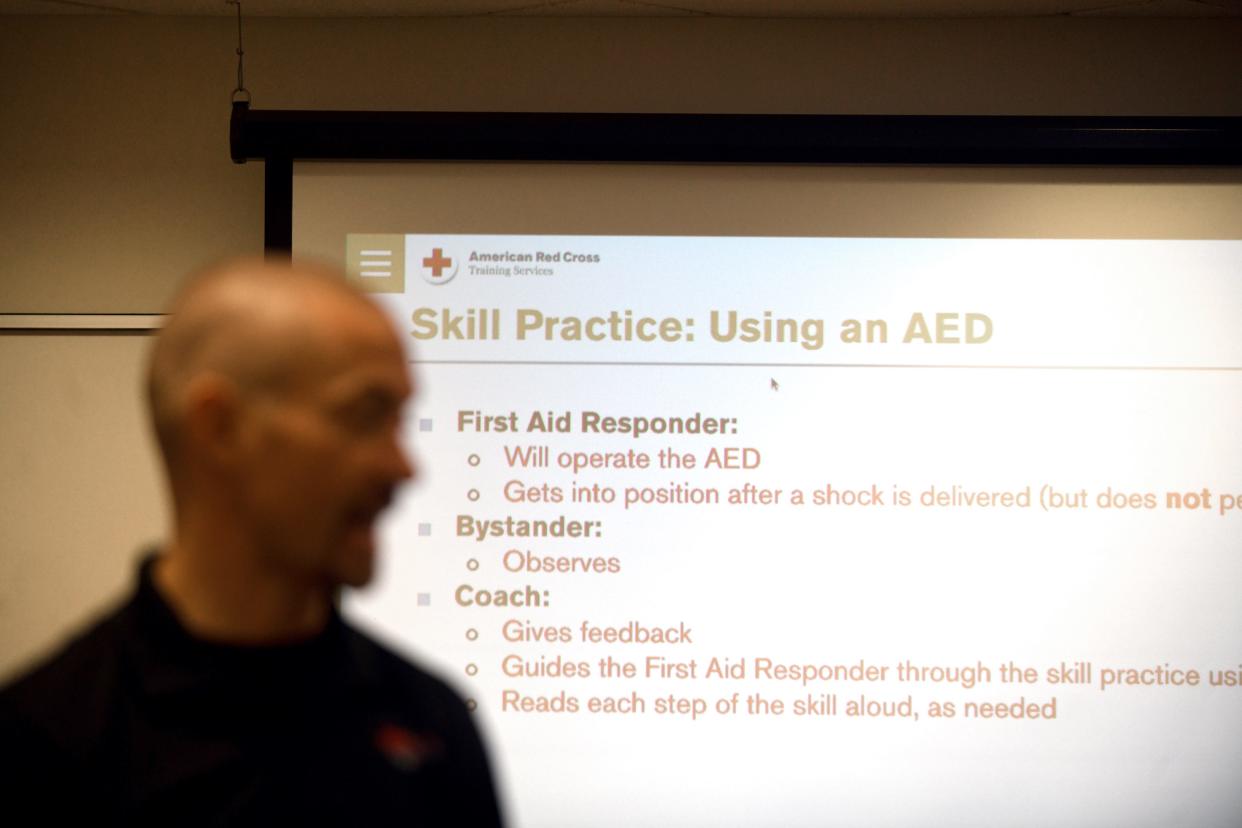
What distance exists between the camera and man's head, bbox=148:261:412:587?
0.79 meters

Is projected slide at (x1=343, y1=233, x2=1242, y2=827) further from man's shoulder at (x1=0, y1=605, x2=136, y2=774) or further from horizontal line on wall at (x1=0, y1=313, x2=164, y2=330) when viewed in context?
man's shoulder at (x1=0, y1=605, x2=136, y2=774)

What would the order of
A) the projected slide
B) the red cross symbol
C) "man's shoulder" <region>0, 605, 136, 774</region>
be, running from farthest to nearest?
the red cross symbol < the projected slide < "man's shoulder" <region>0, 605, 136, 774</region>

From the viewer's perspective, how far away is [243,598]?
84 centimetres

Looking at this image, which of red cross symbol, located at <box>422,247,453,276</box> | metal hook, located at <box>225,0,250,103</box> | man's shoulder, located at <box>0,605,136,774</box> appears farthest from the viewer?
metal hook, located at <box>225,0,250,103</box>

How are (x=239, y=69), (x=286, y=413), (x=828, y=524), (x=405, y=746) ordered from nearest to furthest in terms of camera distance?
(x=286, y=413), (x=405, y=746), (x=828, y=524), (x=239, y=69)

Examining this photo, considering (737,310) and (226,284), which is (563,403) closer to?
(737,310)

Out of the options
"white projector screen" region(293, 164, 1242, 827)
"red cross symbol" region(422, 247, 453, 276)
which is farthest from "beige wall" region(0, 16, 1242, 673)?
"red cross symbol" region(422, 247, 453, 276)

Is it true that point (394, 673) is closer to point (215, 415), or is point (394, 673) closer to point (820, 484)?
point (215, 415)

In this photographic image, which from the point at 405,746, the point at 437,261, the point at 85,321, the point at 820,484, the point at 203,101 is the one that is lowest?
the point at 405,746

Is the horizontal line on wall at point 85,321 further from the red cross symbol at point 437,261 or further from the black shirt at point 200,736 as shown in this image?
the black shirt at point 200,736

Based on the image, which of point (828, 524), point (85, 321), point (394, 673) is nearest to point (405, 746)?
point (394, 673)

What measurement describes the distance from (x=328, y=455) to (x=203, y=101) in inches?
114

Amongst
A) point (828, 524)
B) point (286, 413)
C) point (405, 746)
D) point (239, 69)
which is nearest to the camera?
point (286, 413)

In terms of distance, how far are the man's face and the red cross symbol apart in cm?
237
